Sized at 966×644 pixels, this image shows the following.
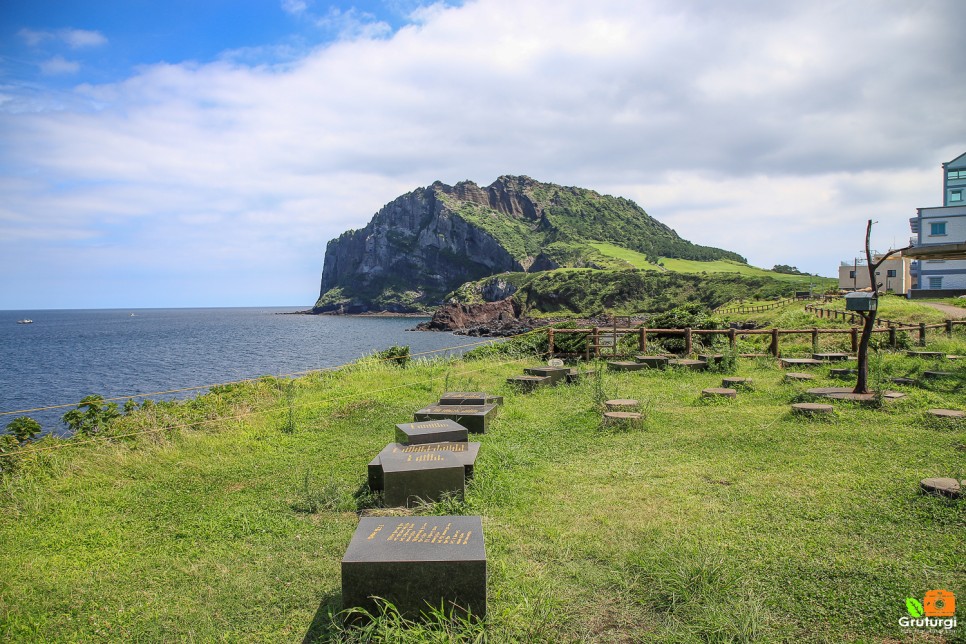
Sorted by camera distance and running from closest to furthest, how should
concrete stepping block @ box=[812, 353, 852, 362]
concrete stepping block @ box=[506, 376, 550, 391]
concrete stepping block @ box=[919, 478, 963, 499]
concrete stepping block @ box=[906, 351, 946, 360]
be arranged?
concrete stepping block @ box=[919, 478, 963, 499]
concrete stepping block @ box=[506, 376, 550, 391]
concrete stepping block @ box=[906, 351, 946, 360]
concrete stepping block @ box=[812, 353, 852, 362]

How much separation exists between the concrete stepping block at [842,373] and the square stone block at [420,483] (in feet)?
35.7

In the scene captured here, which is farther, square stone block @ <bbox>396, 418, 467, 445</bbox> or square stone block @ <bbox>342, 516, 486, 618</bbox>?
square stone block @ <bbox>396, 418, 467, 445</bbox>

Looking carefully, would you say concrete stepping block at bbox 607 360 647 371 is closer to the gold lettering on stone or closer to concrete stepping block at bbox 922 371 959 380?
concrete stepping block at bbox 922 371 959 380

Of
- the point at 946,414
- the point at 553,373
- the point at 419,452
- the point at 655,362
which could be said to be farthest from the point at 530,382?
the point at 946,414

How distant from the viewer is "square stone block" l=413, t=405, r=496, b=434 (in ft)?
33.4

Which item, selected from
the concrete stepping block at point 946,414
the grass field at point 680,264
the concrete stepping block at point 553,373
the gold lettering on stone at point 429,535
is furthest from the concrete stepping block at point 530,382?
the grass field at point 680,264

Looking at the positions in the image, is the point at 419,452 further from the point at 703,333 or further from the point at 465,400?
the point at 703,333

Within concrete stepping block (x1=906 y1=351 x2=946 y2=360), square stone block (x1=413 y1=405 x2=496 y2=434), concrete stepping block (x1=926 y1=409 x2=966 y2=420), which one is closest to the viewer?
concrete stepping block (x1=926 y1=409 x2=966 y2=420)

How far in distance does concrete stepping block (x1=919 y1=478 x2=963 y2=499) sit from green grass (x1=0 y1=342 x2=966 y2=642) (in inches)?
5.0

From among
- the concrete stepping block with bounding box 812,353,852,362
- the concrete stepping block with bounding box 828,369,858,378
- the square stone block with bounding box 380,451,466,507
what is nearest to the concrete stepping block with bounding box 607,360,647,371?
the concrete stepping block with bounding box 828,369,858,378

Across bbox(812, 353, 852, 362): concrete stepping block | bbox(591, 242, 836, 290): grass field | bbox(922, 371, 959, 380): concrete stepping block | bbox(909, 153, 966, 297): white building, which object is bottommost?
bbox(922, 371, 959, 380): concrete stepping block

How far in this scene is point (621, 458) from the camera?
8.23 meters

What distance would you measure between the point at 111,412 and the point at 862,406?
15599 millimetres

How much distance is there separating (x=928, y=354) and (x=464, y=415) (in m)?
13.1
